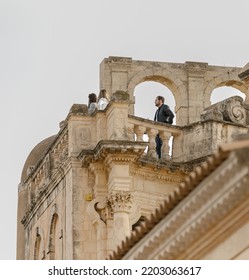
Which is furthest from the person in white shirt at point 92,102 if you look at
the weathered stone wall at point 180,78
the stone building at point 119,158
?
the weathered stone wall at point 180,78

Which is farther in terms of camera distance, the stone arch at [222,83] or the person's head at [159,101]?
the stone arch at [222,83]

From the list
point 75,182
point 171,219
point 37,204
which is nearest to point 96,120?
point 75,182

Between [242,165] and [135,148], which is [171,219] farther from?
[135,148]

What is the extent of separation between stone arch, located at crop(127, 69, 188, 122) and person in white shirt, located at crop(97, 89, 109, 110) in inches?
80.0

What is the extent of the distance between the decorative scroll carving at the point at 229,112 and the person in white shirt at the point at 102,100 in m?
1.91

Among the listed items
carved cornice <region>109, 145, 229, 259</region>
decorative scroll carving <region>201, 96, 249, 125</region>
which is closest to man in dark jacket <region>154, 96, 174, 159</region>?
decorative scroll carving <region>201, 96, 249, 125</region>

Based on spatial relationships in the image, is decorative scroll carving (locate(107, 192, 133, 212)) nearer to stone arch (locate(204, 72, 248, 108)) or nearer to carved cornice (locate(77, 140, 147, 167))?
carved cornice (locate(77, 140, 147, 167))

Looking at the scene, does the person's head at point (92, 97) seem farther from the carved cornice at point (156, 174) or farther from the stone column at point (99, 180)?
the carved cornice at point (156, 174)

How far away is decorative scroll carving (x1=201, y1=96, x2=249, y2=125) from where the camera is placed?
130 ft

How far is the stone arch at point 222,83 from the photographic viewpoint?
42719 millimetres

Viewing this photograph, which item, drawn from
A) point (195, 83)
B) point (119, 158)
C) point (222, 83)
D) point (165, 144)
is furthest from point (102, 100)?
point (222, 83)

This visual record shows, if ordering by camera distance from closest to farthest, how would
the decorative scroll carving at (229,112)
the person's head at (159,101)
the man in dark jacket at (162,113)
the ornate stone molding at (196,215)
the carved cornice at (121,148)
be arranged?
1. the ornate stone molding at (196,215)
2. the carved cornice at (121,148)
3. the decorative scroll carving at (229,112)
4. the man in dark jacket at (162,113)
5. the person's head at (159,101)
